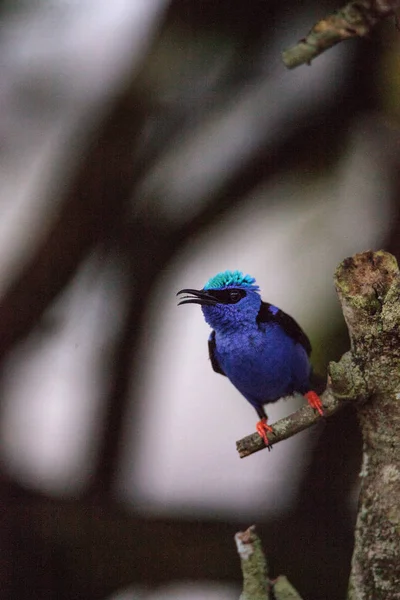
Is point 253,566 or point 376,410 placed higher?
point 376,410

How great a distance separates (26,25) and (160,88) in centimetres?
83

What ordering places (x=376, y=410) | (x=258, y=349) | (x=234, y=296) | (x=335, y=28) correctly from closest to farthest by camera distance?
1. (x=335, y=28)
2. (x=376, y=410)
3. (x=234, y=296)
4. (x=258, y=349)

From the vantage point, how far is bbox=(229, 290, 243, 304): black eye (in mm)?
1874

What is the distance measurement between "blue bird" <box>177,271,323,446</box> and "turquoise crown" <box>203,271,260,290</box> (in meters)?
0.05

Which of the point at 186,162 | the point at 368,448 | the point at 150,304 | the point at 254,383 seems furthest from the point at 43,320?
the point at 368,448

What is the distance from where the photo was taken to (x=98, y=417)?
3932 mm

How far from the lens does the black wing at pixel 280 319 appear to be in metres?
2.10

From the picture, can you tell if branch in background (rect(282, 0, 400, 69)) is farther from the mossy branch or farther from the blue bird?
the blue bird

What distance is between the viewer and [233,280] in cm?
185

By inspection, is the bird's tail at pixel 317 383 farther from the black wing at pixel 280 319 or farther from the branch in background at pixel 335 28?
the branch in background at pixel 335 28

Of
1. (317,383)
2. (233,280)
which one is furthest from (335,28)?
(317,383)

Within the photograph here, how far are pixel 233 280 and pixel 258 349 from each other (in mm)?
362

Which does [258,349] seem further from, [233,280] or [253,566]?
[253,566]

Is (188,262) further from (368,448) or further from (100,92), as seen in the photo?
(368,448)
